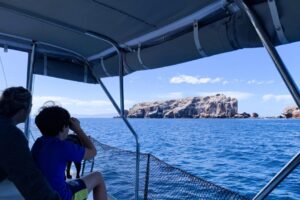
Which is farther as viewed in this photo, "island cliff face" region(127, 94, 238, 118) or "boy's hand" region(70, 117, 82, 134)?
"island cliff face" region(127, 94, 238, 118)

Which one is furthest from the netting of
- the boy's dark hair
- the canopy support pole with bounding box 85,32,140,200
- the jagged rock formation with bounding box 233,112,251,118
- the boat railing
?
the jagged rock formation with bounding box 233,112,251,118

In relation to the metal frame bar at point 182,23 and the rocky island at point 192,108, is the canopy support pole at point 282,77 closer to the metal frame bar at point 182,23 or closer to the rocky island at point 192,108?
the metal frame bar at point 182,23

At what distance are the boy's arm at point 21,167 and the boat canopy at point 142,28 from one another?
100 cm

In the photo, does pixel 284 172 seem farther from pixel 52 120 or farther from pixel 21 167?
pixel 52 120

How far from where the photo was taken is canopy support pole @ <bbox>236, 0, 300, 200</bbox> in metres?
1.37

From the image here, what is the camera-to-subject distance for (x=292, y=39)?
1.51m

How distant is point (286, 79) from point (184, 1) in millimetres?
772

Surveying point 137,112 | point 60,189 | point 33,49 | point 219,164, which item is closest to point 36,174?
point 60,189

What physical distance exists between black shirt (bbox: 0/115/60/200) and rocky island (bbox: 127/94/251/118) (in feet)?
326

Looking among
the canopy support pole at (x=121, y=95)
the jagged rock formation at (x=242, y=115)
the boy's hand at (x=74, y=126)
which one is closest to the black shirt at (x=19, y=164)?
the boy's hand at (x=74, y=126)

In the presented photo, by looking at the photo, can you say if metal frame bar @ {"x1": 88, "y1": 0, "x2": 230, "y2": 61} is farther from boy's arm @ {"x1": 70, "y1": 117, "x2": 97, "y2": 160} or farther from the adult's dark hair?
the adult's dark hair

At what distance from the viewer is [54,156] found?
195cm

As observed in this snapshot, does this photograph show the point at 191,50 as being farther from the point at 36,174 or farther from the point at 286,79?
the point at 36,174

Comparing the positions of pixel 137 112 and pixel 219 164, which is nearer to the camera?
pixel 219 164
